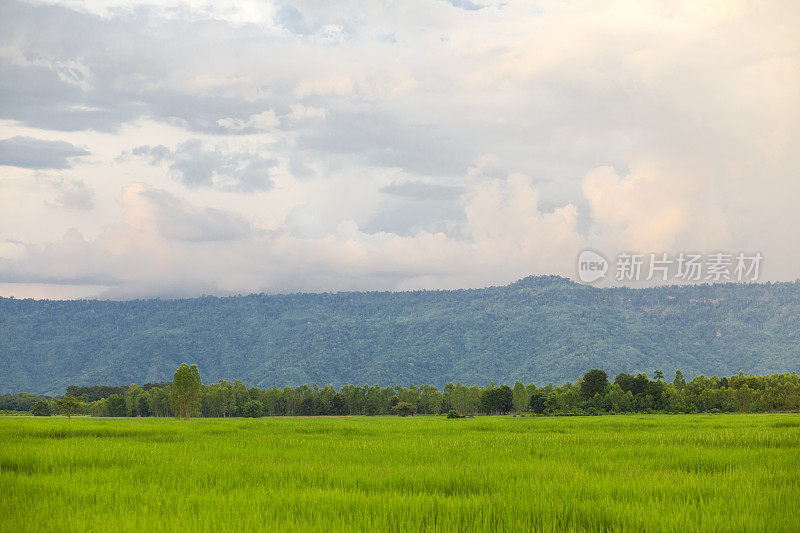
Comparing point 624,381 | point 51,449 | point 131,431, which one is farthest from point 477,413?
point 51,449

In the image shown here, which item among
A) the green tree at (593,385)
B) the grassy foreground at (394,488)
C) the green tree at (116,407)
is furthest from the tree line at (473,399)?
the grassy foreground at (394,488)

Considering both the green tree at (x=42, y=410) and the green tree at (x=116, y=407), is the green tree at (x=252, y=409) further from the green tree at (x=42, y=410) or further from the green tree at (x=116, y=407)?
the green tree at (x=42, y=410)

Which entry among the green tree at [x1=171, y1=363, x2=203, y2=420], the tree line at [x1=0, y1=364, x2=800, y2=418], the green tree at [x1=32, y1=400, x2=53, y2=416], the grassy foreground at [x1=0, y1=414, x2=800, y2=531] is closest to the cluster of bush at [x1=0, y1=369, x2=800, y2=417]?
the green tree at [x1=32, y1=400, x2=53, y2=416]

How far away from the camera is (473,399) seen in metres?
150

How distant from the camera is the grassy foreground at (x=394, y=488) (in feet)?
30.7

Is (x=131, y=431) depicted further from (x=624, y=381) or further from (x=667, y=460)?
(x=624, y=381)

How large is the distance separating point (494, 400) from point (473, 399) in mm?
12292

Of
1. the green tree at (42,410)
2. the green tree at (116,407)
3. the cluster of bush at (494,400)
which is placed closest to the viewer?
the cluster of bush at (494,400)

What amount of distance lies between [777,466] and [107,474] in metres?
16.8

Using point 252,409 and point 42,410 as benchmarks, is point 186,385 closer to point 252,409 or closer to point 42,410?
point 252,409

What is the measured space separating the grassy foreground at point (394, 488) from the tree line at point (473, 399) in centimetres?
7555

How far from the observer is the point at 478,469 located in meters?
14.4

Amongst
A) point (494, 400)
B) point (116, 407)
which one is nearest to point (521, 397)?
point (494, 400)

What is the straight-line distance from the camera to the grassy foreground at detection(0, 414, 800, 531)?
9.37 m
